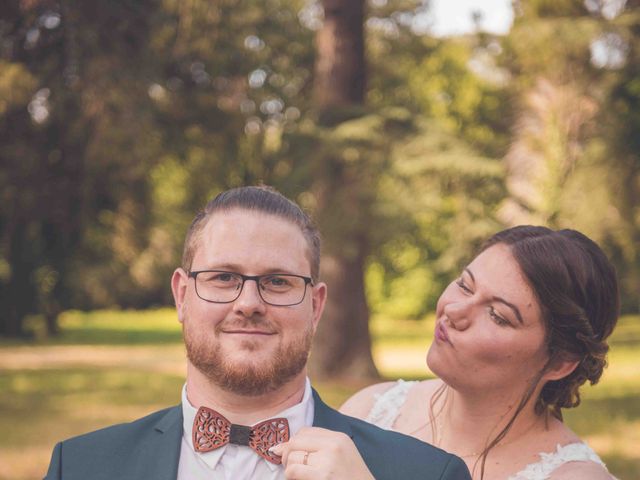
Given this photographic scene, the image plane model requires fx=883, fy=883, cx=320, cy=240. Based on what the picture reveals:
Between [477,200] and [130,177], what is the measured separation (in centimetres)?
584

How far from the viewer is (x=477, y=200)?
12344 mm

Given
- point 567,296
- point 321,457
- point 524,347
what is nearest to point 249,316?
point 321,457

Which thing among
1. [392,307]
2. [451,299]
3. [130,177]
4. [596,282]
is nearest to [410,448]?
[451,299]

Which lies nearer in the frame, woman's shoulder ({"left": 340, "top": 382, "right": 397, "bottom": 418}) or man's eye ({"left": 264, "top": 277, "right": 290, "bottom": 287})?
man's eye ({"left": 264, "top": 277, "right": 290, "bottom": 287})

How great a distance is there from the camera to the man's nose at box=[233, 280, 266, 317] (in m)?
2.18

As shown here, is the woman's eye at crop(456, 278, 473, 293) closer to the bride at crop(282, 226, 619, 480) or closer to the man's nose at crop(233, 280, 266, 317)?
the bride at crop(282, 226, 619, 480)

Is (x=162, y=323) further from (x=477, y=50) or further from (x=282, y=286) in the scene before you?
(x=282, y=286)

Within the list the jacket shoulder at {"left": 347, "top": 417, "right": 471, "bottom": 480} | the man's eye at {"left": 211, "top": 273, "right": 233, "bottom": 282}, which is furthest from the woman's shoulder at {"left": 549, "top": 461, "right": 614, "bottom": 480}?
the man's eye at {"left": 211, "top": 273, "right": 233, "bottom": 282}

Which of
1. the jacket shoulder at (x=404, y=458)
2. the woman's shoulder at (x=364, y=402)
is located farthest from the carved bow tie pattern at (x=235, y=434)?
the woman's shoulder at (x=364, y=402)

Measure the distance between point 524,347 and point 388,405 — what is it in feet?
3.34

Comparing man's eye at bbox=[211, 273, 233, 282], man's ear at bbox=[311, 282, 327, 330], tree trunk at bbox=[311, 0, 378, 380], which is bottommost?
tree trunk at bbox=[311, 0, 378, 380]

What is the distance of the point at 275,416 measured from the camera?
231cm

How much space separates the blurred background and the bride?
6.40 m

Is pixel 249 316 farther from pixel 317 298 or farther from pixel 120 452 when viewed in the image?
pixel 120 452
